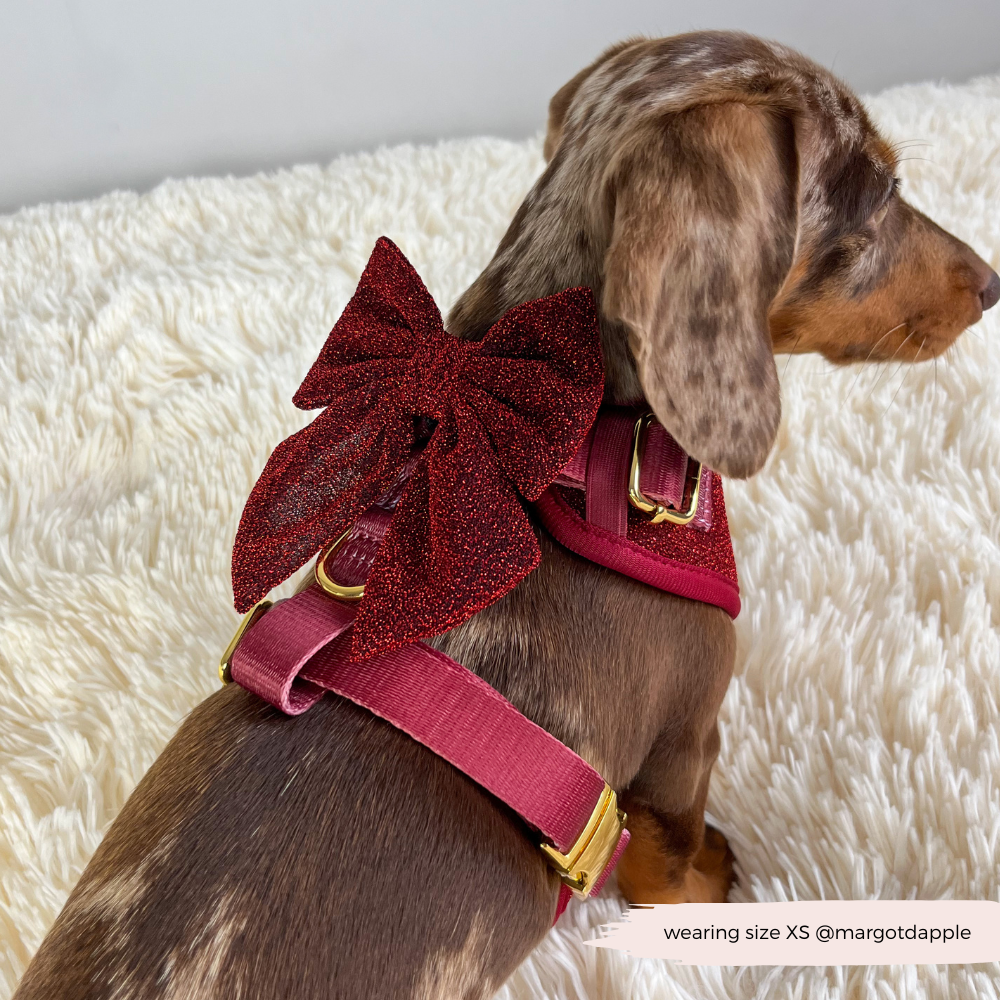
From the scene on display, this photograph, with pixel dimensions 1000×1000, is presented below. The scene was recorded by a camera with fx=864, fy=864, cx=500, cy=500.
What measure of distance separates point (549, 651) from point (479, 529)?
0.13 m

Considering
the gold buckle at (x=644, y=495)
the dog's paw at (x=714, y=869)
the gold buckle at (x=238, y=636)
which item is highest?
the gold buckle at (x=644, y=495)

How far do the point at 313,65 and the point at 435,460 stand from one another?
2.16m

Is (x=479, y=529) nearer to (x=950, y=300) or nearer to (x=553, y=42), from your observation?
(x=950, y=300)

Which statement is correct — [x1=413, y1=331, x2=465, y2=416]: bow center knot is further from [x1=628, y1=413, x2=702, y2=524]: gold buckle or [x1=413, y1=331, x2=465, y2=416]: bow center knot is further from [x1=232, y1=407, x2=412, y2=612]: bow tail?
[x1=628, y1=413, x2=702, y2=524]: gold buckle

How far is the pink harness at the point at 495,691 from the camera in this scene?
2.23 ft

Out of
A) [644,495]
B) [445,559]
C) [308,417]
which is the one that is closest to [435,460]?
[445,559]

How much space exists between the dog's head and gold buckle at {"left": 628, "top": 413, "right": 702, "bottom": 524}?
0.04 meters

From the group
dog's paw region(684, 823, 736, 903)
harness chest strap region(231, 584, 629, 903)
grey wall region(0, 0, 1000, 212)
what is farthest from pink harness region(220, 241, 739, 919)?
grey wall region(0, 0, 1000, 212)

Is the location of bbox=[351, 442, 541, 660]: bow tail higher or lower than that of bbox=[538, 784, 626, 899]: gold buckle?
higher

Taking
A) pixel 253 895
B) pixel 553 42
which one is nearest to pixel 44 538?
pixel 253 895

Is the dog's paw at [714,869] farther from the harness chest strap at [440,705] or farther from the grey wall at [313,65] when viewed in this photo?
the grey wall at [313,65]

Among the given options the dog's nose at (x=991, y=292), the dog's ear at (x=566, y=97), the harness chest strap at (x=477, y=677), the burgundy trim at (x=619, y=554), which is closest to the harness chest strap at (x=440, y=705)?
the harness chest strap at (x=477, y=677)

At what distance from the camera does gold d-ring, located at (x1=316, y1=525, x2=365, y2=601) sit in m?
0.73

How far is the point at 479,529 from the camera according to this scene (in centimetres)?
68
